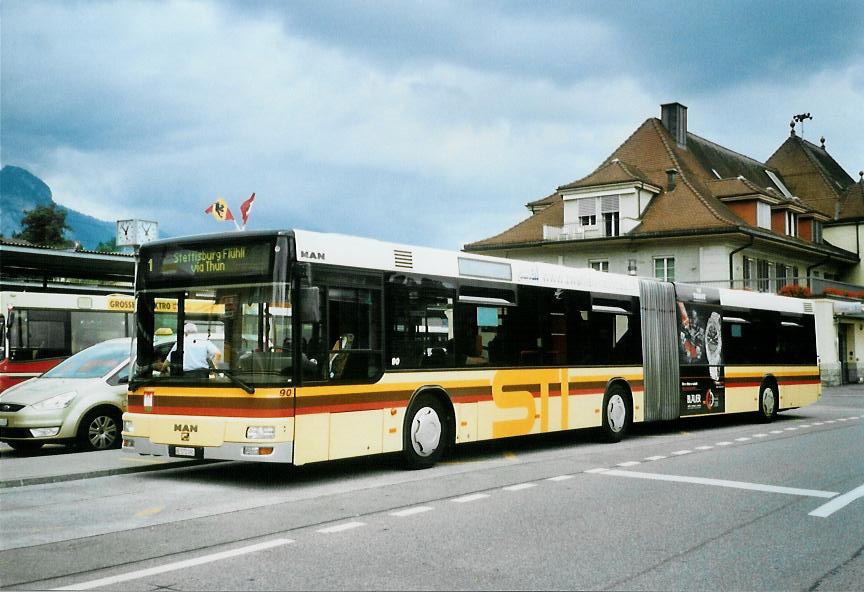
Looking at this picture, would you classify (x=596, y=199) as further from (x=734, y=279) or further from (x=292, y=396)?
(x=292, y=396)

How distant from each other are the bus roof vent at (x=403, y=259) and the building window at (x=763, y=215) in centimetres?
4403

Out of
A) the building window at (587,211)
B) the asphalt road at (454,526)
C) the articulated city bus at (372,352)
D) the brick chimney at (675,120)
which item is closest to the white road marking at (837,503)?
the asphalt road at (454,526)

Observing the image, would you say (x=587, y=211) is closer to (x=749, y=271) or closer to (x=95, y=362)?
(x=749, y=271)

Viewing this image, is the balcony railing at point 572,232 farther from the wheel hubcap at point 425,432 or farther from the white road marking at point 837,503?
the white road marking at point 837,503

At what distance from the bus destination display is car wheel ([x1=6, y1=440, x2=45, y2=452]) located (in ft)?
14.5

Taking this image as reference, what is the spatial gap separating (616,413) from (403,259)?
6132mm

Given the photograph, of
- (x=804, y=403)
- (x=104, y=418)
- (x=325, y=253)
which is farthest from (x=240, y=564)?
(x=804, y=403)

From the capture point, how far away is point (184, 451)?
10742 millimetres

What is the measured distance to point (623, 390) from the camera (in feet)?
55.4

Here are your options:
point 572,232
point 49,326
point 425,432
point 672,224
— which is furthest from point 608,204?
point 425,432

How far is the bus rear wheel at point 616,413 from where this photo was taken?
53.6 ft

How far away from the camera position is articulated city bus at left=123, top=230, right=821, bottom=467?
1049cm

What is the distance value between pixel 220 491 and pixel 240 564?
3.86 meters

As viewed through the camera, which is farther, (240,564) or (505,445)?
(505,445)
